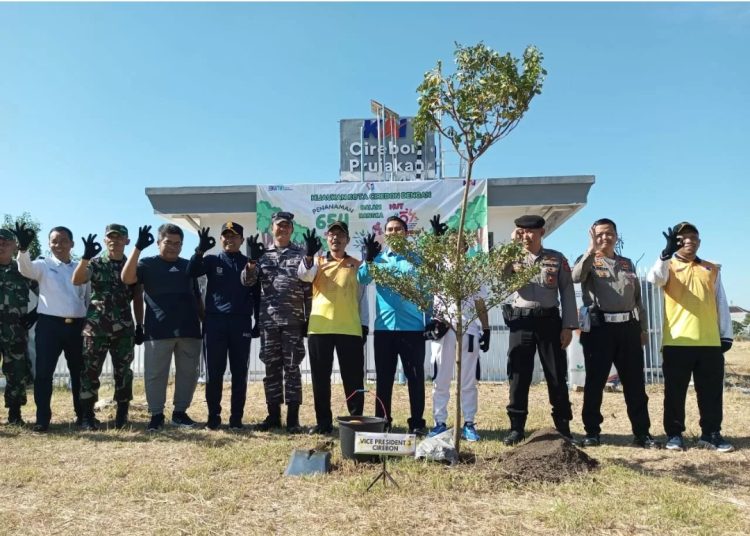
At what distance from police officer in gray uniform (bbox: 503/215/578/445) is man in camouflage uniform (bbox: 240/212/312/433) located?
6.69ft

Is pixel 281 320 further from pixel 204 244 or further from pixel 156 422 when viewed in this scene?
pixel 156 422

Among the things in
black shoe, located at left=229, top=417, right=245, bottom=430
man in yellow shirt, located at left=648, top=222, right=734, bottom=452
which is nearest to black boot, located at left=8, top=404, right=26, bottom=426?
black shoe, located at left=229, top=417, right=245, bottom=430

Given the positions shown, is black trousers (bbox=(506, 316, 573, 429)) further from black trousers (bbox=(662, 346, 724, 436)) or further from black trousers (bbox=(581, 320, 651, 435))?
black trousers (bbox=(662, 346, 724, 436))

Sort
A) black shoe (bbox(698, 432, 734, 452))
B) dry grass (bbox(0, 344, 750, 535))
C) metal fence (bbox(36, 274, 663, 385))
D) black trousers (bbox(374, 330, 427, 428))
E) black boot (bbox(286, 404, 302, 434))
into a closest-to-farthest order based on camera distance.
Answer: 1. dry grass (bbox(0, 344, 750, 535))
2. black shoe (bbox(698, 432, 734, 452))
3. black trousers (bbox(374, 330, 427, 428))
4. black boot (bbox(286, 404, 302, 434))
5. metal fence (bbox(36, 274, 663, 385))

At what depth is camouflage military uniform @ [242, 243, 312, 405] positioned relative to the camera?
18.5 feet

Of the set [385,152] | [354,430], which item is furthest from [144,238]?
[385,152]

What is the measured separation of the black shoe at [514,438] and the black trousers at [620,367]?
0.65 m

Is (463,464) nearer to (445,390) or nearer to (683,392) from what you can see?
(445,390)

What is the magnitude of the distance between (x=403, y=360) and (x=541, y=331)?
51.6 inches

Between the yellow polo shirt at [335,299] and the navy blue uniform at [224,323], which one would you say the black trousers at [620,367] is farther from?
the navy blue uniform at [224,323]

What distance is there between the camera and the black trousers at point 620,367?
5.24 meters

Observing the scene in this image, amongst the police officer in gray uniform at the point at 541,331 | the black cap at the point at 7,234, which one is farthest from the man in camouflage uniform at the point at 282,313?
the black cap at the point at 7,234

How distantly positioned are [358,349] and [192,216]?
884cm

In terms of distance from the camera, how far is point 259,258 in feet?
19.0
